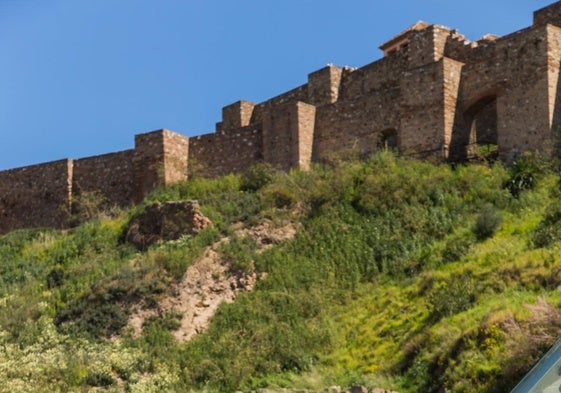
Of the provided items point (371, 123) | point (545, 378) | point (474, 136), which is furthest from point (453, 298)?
point (545, 378)

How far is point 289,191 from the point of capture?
75.5ft

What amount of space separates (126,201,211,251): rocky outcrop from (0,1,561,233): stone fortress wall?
5.01m

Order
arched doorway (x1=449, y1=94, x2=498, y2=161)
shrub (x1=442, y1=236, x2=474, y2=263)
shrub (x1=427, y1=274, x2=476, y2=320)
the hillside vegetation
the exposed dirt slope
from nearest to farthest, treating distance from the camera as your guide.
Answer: the hillside vegetation < shrub (x1=427, y1=274, x2=476, y2=320) < shrub (x1=442, y1=236, x2=474, y2=263) < the exposed dirt slope < arched doorway (x1=449, y1=94, x2=498, y2=161)

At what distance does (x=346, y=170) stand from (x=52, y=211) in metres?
12.2

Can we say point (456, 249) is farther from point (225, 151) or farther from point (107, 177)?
point (107, 177)

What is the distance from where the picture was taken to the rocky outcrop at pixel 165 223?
22.1 meters

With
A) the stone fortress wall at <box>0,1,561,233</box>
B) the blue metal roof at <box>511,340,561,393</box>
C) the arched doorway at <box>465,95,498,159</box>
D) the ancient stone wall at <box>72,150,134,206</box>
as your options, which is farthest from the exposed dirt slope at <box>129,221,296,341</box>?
the blue metal roof at <box>511,340,561,393</box>

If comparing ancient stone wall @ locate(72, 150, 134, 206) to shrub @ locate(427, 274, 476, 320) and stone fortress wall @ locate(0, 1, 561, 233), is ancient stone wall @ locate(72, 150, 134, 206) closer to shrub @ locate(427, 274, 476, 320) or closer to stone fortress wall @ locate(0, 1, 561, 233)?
stone fortress wall @ locate(0, 1, 561, 233)

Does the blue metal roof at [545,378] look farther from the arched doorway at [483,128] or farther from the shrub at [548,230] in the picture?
the arched doorway at [483,128]

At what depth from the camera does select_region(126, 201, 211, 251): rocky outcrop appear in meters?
22.1

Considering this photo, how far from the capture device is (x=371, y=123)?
85.4 feet

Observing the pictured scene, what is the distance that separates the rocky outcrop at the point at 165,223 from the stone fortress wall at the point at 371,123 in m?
5.01

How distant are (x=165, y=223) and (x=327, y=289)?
16.1 ft

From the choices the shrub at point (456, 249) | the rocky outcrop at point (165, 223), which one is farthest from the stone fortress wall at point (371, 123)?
the rocky outcrop at point (165, 223)
